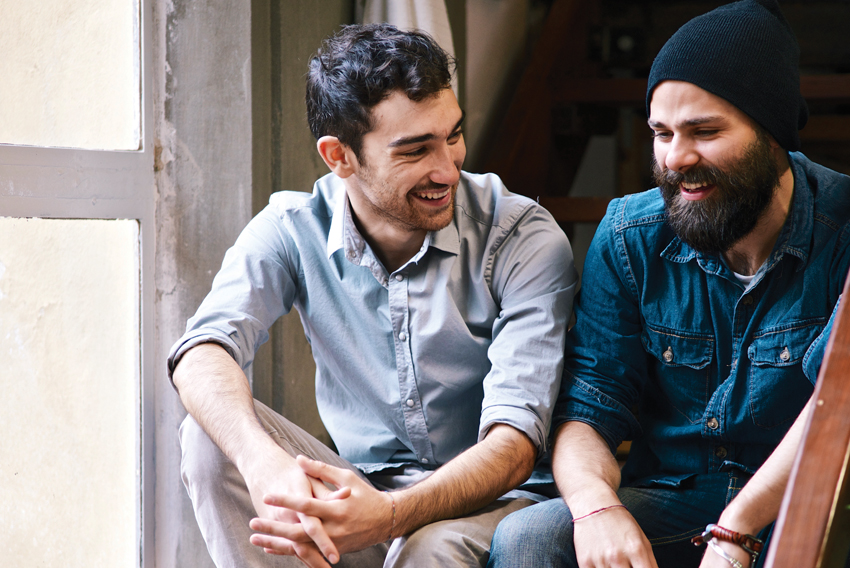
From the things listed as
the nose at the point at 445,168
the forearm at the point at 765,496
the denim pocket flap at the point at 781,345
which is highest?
the nose at the point at 445,168

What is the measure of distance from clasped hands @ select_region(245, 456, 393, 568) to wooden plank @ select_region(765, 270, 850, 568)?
687 mm

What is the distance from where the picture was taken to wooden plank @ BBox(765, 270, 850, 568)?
0.65m

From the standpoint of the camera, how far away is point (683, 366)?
1.42 m

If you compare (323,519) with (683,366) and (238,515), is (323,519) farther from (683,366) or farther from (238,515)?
(683,366)

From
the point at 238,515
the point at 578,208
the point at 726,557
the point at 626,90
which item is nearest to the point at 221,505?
the point at 238,515

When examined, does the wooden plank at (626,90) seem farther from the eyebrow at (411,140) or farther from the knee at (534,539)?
the knee at (534,539)

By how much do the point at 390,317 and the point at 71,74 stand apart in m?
0.91

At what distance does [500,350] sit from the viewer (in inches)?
57.2

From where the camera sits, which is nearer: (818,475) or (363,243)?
(818,475)

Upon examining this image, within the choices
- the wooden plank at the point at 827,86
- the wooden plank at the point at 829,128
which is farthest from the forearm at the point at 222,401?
the wooden plank at the point at 829,128

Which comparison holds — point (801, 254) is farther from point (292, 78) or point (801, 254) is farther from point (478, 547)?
point (292, 78)

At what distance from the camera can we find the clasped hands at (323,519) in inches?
47.7

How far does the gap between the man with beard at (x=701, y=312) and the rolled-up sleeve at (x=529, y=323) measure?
59mm

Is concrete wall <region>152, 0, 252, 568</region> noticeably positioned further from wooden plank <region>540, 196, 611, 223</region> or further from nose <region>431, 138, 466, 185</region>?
wooden plank <region>540, 196, 611, 223</region>
